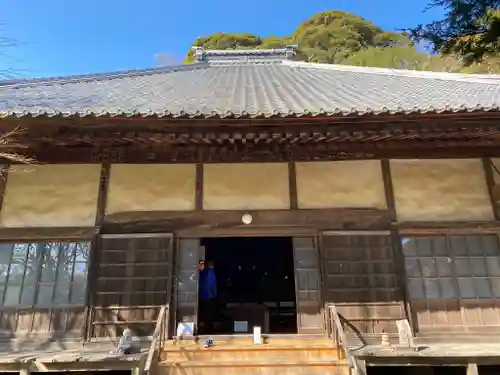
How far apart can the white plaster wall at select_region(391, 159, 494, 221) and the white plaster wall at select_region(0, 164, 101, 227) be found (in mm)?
5191

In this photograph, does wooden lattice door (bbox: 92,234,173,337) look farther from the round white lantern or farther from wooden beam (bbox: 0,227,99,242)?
the round white lantern

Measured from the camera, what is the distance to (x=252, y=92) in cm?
965

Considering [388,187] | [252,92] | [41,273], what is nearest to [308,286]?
[388,187]

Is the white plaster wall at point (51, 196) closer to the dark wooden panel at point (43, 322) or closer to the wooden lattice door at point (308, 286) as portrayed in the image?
the dark wooden panel at point (43, 322)

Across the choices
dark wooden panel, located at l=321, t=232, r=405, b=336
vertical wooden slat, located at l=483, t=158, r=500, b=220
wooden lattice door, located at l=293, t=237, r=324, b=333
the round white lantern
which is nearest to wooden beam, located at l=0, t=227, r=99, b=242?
the round white lantern

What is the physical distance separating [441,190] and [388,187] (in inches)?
35.2

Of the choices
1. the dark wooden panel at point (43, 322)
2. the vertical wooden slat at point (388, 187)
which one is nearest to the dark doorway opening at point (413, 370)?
the vertical wooden slat at point (388, 187)

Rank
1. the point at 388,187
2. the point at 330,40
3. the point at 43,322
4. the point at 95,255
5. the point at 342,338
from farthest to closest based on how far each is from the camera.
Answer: the point at 330,40 → the point at 388,187 → the point at 95,255 → the point at 43,322 → the point at 342,338

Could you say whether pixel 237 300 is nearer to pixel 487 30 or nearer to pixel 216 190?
pixel 216 190

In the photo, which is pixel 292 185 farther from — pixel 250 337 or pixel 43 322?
pixel 43 322

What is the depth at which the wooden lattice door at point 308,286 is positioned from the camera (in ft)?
21.3

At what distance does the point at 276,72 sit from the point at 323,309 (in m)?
8.94

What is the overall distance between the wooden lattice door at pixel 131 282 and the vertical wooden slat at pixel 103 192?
34 centimetres

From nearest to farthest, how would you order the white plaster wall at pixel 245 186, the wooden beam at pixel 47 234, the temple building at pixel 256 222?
the temple building at pixel 256 222, the wooden beam at pixel 47 234, the white plaster wall at pixel 245 186
